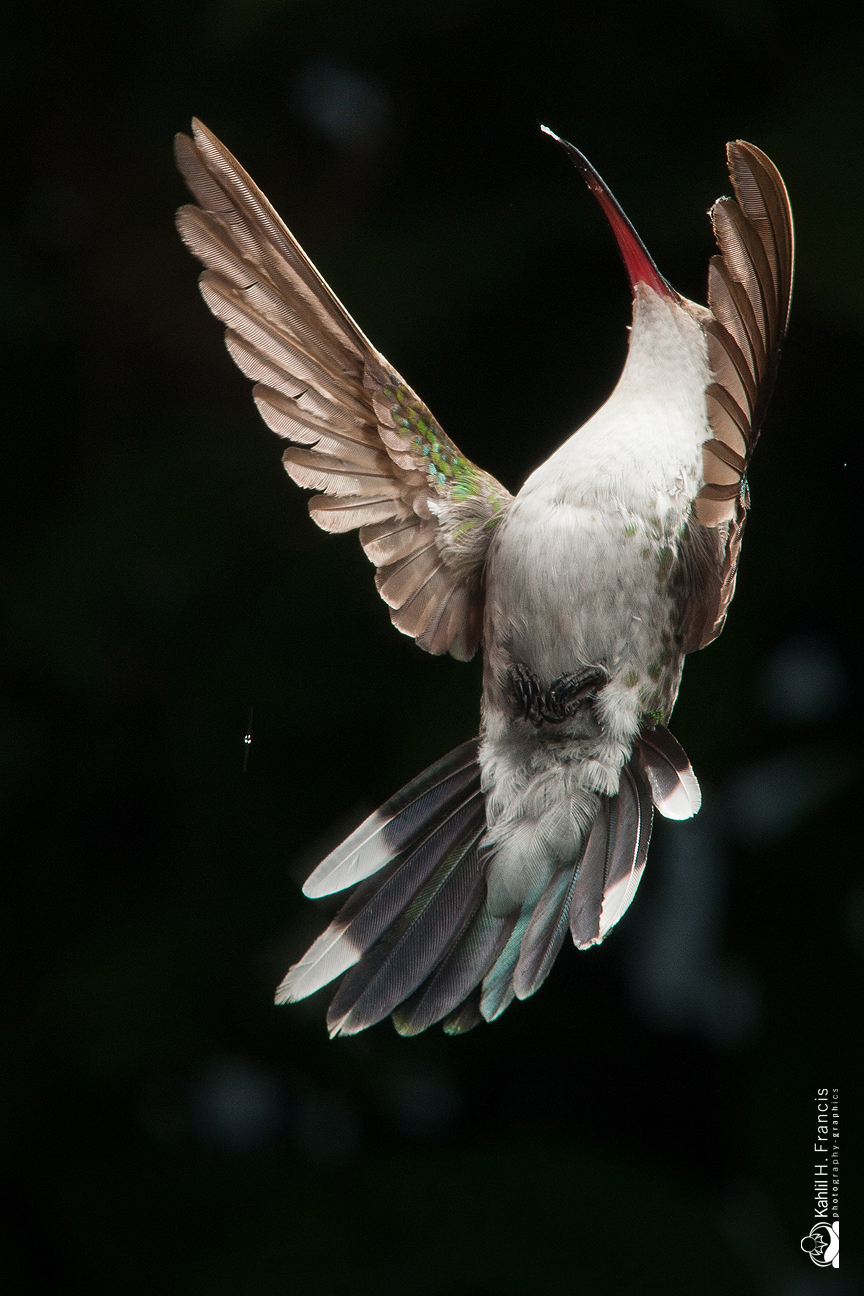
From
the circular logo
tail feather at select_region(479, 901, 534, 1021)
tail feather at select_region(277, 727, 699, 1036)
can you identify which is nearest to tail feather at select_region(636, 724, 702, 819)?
tail feather at select_region(277, 727, 699, 1036)

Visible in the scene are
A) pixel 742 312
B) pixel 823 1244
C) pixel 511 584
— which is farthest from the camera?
pixel 823 1244

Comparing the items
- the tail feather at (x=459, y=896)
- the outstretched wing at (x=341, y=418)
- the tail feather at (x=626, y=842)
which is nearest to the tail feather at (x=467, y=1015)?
the tail feather at (x=459, y=896)

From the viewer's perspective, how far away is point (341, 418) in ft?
2.08

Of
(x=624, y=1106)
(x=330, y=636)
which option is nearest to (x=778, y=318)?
(x=330, y=636)

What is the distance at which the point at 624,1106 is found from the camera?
950 millimetres

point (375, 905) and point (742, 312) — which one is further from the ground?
point (742, 312)

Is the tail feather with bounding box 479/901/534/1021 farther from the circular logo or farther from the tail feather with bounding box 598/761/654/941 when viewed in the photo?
the circular logo

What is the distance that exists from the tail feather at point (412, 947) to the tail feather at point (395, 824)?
0.03 metres

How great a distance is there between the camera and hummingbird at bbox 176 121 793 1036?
0.58m

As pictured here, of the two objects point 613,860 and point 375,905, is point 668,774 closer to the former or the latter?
point 613,860

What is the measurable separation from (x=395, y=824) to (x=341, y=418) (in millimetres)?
250

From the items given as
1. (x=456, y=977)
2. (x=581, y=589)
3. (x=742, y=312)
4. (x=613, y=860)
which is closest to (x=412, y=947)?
(x=456, y=977)

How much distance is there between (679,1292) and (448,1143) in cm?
22

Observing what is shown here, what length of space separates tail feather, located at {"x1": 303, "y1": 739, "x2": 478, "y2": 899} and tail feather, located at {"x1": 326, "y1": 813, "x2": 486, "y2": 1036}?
1.1 inches
